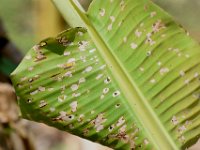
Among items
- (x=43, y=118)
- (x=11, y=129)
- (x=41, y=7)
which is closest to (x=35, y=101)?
(x=43, y=118)

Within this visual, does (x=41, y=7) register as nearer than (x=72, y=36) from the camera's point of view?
No

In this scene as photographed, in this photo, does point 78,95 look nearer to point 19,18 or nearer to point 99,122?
point 99,122

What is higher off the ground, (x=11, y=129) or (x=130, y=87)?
(x=11, y=129)

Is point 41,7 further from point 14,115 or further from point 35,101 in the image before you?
point 35,101

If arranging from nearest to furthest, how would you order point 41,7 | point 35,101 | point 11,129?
point 35,101 → point 11,129 → point 41,7

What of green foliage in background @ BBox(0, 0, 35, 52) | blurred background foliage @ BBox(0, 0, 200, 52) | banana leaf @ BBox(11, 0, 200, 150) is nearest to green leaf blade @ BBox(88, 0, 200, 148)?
banana leaf @ BBox(11, 0, 200, 150)

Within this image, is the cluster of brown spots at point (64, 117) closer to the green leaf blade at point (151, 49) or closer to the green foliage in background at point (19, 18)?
the green leaf blade at point (151, 49)

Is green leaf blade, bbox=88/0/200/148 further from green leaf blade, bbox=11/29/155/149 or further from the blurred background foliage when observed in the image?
the blurred background foliage

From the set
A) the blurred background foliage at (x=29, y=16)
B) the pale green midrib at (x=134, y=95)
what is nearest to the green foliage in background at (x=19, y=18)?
the blurred background foliage at (x=29, y=16)
